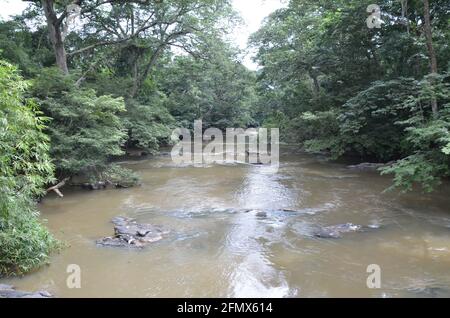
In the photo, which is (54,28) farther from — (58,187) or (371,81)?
(371,81)

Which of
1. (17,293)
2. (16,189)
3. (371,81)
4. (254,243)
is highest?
(371,81)

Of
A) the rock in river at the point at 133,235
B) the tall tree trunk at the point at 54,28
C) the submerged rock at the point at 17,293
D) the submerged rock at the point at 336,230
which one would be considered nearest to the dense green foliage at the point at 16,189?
the submerged rock at the point at 17,293

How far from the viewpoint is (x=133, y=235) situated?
7188mm

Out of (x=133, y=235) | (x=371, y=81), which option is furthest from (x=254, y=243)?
(x=371, y=81)

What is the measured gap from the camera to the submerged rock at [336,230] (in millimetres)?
7228

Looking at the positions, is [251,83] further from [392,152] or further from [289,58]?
[392,152]

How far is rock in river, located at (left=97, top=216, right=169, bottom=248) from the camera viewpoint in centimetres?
691

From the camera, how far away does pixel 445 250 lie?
21.2 feet

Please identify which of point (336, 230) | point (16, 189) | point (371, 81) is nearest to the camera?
point (16, 189)

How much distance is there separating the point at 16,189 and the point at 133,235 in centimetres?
218

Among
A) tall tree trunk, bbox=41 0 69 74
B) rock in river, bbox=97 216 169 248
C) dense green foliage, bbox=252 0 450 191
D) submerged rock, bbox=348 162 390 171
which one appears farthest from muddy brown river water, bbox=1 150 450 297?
tall tree trunk, bbox=41 0 69 74

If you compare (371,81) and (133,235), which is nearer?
(133,235)

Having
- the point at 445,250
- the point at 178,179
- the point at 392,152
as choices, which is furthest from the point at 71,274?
the point at 392,152

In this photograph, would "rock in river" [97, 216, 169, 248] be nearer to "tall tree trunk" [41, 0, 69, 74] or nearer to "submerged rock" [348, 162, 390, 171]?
"tall tree trunk" [41, 0, 69, 74]
